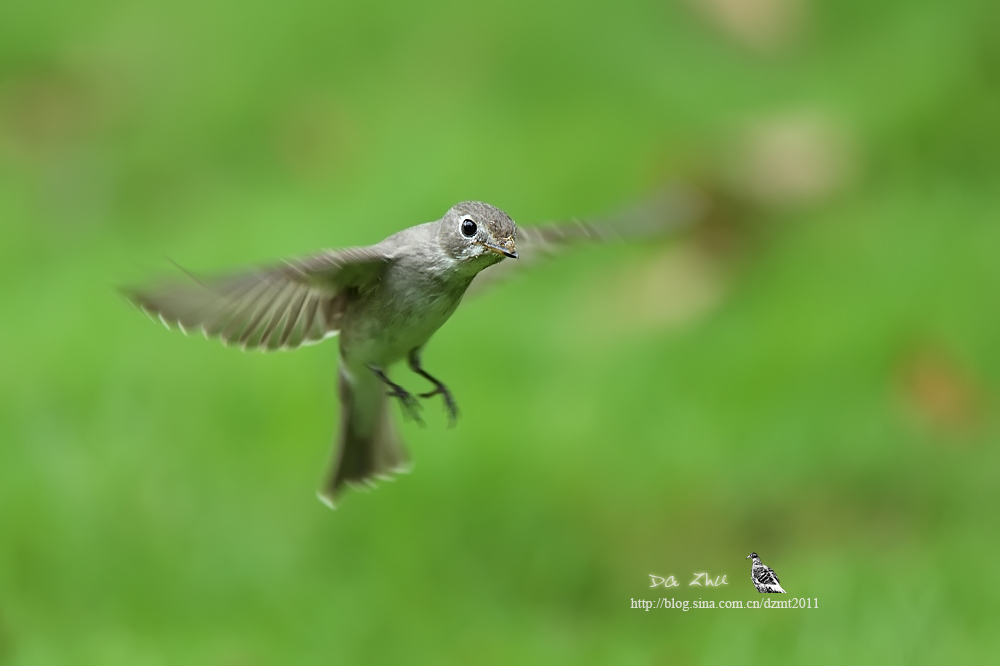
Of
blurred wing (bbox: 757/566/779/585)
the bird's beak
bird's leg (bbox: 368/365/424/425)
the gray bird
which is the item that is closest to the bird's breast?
the gray bird

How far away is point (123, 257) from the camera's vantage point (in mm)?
9859

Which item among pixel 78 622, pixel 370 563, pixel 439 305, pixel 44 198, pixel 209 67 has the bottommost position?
pixel 78 622

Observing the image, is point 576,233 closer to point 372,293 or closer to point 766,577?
point 372,293

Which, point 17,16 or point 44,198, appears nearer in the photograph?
point 44,198

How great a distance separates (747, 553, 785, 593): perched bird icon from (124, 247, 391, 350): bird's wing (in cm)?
287

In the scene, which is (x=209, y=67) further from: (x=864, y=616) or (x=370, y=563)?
(x=864, y=616)

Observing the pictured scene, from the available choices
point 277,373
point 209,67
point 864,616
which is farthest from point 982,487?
point 209,67

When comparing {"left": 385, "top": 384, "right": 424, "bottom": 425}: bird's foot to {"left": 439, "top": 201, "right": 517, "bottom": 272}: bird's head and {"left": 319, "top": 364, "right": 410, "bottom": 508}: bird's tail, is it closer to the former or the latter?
{"left": 439, "top": 201, "right": 517, "bottom": 272}: bird's head

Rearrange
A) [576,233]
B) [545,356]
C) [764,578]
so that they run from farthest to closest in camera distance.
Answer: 1. [545,356]
2. [764,578]
3. [576,233]

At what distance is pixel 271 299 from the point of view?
162 inches

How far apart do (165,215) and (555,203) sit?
11.1 feet

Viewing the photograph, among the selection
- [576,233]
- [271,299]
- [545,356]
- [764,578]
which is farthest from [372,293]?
[545,356]
